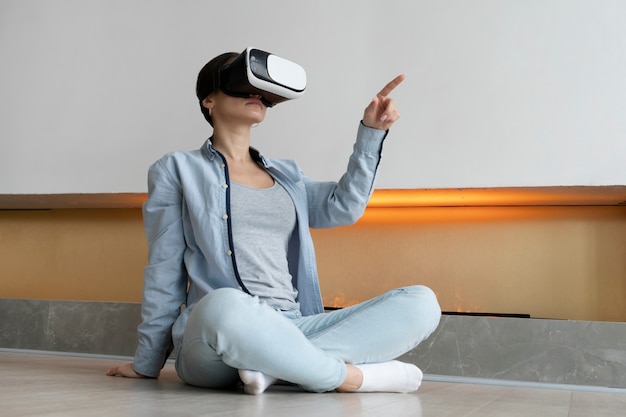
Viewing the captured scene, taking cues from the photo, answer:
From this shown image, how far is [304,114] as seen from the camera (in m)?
2.56

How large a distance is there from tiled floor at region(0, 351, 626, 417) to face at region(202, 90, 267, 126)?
1.93 feet

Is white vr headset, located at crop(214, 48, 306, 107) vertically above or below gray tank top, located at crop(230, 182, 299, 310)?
above

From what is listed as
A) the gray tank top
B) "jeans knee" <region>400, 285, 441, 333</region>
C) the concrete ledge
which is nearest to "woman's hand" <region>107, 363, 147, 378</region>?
the gray tank top

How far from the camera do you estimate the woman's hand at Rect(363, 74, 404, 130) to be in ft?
5.43

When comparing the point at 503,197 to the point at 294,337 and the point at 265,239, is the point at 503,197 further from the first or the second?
the point at 294,337

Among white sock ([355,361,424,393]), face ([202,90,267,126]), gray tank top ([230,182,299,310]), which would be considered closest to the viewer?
white sock ([355,361,424,393])

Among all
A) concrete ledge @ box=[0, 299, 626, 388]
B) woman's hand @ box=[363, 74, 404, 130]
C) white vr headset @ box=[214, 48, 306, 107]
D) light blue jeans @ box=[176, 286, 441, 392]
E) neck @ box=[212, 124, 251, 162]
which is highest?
white vr headset @ box=[214, 48, 306, 107]

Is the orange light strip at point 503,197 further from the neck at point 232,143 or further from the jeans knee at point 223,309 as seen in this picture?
the jeans knee at point 223,309

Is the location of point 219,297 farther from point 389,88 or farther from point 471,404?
point 389,88

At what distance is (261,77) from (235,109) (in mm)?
128

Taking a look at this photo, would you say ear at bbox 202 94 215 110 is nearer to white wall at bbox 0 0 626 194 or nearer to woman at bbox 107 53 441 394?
woman at bbox 107 53 441 394

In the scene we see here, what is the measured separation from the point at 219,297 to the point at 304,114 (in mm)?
1297

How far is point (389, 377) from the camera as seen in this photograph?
5.04 ft

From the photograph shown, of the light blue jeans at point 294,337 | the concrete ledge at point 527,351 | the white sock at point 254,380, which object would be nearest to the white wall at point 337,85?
the concrete ledge at point 527,351
